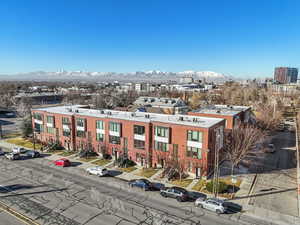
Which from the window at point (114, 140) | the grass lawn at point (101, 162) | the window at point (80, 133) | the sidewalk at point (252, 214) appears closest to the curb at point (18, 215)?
the grass lawn at point (101, 162)

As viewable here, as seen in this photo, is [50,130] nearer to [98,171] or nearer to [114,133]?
[114,133]

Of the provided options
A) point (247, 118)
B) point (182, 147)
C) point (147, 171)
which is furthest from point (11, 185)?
point (247, 118)

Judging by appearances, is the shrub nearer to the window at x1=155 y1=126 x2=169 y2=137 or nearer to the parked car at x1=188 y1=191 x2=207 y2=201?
the parked car at x1=188 y1=191 x2=207 y2=201

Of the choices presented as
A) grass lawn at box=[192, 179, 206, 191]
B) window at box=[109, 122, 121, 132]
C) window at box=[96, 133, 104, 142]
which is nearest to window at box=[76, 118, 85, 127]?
window at box=[96, 133, 104, 142]

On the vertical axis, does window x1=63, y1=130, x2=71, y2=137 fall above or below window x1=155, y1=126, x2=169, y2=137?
below

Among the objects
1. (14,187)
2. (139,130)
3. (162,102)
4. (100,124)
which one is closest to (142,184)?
(139,130)

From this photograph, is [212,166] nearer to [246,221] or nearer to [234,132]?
[234,132]
